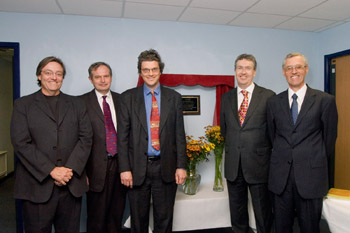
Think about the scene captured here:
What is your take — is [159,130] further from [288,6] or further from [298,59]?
[288,6]

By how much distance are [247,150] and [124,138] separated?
99cm

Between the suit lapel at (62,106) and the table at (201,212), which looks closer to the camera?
the suit lapel at (62,106)

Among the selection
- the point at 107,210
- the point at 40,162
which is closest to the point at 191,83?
the point at 107,210

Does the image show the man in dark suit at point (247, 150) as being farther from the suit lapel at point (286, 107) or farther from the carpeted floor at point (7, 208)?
the carpeted floor at point (7, 208)

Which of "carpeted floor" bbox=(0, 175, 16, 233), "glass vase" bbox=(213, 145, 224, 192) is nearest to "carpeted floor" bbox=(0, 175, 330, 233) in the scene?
"carpeted floor" bbox=(0, 175, 16, 233)

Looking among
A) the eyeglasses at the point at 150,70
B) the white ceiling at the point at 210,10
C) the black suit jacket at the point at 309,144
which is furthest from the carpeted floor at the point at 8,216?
the white ceiling at the point at 210,10

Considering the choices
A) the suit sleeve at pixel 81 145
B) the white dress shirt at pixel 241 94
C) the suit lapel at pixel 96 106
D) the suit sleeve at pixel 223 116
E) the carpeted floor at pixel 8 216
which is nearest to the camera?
the suit sleeve at pixel 81 145

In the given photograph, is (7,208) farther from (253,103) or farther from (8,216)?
(253,103)

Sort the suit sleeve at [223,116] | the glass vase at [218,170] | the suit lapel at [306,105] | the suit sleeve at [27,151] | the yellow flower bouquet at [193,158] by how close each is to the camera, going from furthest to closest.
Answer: the glass vase at [218,170] → the yellow flower bouquet at [193,158] → the suit sleeve at [223,116] → the suit lapel at [306,105] → the suit sleeve at [27,151]

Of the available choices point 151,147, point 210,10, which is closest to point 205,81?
point 210,10

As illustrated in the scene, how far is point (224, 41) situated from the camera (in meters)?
3.21

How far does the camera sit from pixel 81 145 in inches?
74.7

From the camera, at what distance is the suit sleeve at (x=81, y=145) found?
182 cm

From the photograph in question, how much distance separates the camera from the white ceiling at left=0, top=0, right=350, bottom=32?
2500 millimetres
